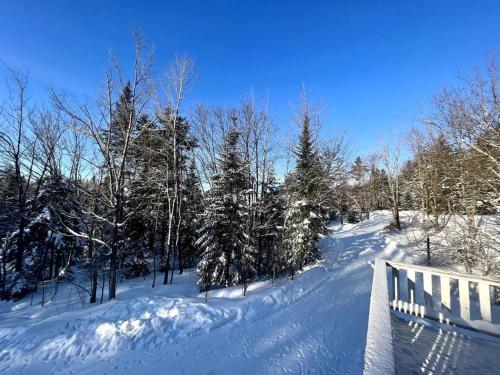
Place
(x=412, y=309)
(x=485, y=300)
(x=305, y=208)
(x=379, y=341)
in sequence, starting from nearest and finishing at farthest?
(x=379, y=341)
(x=485, y=300)
(x=412, y=309)
(x=305, y=208)

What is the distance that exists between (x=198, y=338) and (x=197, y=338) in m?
0.02

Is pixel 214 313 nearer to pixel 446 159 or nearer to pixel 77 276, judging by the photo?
pixel 446 159

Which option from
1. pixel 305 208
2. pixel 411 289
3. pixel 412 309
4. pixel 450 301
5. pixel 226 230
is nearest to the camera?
pixel 450 301

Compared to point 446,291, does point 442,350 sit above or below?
below

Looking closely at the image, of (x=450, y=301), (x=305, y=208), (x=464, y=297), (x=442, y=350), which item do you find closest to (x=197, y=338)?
(x=442, y=350)

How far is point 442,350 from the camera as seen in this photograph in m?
2.52

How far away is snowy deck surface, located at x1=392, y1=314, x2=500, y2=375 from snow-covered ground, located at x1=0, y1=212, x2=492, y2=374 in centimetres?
221

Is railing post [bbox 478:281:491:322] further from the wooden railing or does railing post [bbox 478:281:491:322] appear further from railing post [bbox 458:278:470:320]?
railing post [bbox 458:278:470:320]

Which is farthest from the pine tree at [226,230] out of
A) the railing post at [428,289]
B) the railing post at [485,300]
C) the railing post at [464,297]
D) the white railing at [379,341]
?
the white railing at [379,341]

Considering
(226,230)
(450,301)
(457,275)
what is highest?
(457,275)

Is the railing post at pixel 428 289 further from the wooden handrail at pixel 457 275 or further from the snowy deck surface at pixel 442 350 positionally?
the snowy deck surface at pixel 442 350

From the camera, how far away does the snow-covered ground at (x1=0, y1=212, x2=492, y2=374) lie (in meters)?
4.49

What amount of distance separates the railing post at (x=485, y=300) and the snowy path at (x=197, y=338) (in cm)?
250

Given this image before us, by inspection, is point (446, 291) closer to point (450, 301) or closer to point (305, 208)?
point (450, 301)
